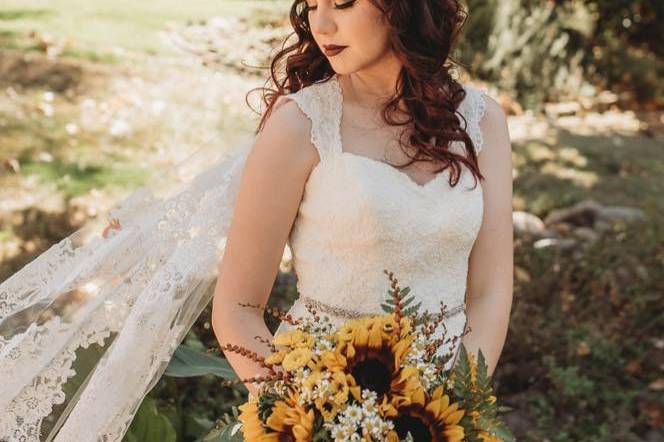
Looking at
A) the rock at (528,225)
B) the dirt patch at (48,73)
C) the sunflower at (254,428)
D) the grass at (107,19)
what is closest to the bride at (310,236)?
the sunflower at (254,428)

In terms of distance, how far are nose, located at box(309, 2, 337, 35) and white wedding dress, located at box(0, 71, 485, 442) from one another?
20 cm

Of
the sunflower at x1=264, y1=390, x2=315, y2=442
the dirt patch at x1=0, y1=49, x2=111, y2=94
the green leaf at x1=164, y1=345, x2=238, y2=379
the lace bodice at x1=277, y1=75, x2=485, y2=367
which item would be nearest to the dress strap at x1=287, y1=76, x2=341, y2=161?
the lace bodice at x1=277, y1=75, x2=485, y2=367

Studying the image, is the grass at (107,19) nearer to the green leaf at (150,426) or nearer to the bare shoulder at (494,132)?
the green leaf at (150,426)

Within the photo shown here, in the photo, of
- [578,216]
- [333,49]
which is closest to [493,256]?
[333,49]

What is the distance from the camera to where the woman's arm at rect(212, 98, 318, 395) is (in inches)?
84.3

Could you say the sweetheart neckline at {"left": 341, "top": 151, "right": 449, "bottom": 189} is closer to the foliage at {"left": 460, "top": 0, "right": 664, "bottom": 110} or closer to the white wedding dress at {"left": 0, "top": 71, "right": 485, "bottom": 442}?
the white wedding dress at {"left": 0, "top": 71, "right": 485, "bottom": 442}

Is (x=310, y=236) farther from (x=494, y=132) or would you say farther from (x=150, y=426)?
(x=150, y=426)

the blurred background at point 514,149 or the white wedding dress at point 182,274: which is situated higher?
the white wedding dress at point 182,274

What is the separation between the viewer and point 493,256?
2.41 meters

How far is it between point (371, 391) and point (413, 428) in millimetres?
97

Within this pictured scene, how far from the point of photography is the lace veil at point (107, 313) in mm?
2344

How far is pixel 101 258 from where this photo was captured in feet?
8.18

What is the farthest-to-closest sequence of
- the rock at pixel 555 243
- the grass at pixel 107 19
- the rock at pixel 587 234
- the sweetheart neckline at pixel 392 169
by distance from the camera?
the grass at pixel 107 19
the rock at pixel 587 234
the rock at pixel 555 243
the sweetheart neckline at pixel 392 169

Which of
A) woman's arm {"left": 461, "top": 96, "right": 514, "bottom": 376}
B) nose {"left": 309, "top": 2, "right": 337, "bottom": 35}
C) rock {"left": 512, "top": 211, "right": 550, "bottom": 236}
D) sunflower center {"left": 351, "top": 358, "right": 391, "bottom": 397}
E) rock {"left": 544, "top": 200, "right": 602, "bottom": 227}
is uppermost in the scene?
nose {"left": 309, "top": 2, "right": 337, "bottom": 35}
